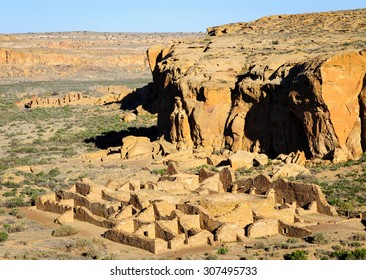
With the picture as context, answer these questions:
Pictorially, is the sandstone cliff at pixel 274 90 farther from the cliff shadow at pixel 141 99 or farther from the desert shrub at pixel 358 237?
the desert shrub at pixel 358 237

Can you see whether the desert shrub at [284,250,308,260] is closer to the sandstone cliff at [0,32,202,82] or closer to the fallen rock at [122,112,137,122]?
the fallen rock at [122,112,137,122]

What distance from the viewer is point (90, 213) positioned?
84.9 feet

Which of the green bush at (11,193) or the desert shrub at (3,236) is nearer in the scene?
the desert shrub at (3,236)

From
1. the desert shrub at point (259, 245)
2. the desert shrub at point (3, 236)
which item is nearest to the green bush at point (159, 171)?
the desert shrub at point (3, 236)

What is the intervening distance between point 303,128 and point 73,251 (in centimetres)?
1850

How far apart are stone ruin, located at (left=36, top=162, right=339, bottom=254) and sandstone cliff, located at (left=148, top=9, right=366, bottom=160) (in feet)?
23.3

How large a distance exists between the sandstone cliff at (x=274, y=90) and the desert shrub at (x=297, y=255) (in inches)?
609

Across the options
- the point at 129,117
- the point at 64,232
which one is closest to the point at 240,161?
the point at 64,232

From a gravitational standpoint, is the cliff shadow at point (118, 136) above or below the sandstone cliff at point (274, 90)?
below

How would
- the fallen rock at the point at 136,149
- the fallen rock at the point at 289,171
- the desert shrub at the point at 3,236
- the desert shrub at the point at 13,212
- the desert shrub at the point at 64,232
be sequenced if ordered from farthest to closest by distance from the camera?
the fallen rock at the point at 136,149
the fallen rock at the point at 289,171
the desert shrub at the point at 13,212
the desert shrub at the point at 64,232
the desert shrub at the point at 3,236

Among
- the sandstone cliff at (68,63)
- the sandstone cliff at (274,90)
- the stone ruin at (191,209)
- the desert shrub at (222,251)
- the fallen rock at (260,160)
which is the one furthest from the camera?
the sandstone cliff at (68,63)

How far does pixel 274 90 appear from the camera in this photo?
126ft

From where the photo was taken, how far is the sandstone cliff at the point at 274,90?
34.1m

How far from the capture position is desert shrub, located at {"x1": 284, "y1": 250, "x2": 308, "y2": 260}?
18469 mm
